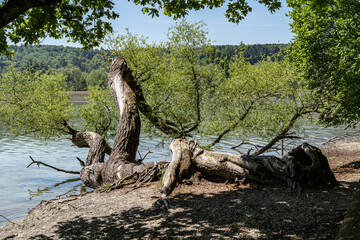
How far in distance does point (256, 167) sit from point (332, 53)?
24.6 ft

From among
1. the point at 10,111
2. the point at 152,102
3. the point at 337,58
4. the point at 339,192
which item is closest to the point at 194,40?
the point at 152,102

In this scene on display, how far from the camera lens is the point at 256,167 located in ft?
31.1

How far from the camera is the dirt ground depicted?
568 cm

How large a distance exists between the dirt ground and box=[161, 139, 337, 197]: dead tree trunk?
0.34 m

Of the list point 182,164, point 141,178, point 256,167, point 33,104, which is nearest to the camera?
point 256,167

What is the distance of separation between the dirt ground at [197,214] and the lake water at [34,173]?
10.6 ft

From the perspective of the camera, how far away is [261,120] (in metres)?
15.9

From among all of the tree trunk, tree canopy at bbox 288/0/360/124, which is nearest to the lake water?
the tree trunk

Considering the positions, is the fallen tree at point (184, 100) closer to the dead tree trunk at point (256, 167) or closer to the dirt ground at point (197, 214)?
the dead tree trunk at point (256, 167)

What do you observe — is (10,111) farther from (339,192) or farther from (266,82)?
(339,192)

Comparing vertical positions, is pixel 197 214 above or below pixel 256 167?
below

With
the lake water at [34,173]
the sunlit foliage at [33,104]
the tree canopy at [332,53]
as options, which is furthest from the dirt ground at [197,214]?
the sunlit foliage at [33,104]

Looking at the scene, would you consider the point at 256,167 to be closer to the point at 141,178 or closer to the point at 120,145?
the point at 141,178

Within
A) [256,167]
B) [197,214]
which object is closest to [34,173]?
[256,167]
